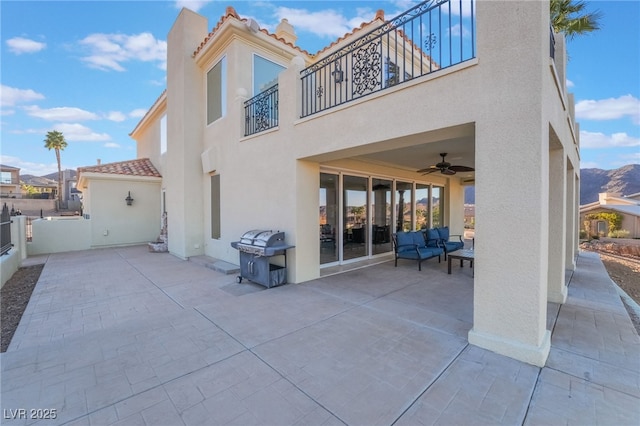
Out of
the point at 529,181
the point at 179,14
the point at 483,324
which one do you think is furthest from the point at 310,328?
the point at 179,14

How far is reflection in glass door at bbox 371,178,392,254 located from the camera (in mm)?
8938

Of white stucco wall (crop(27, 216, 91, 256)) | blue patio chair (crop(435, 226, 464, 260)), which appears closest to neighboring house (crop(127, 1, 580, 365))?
blue patio chair (crop(435, 226, 464, 260))

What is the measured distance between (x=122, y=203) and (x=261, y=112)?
937 centimetres

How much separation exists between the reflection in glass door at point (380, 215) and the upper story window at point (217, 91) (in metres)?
5.53

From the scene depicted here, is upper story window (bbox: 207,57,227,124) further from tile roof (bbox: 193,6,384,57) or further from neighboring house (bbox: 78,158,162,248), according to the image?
neighboring house (bbox: 78,158,162,248)

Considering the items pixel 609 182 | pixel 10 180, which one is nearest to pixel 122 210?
pixel 10 180

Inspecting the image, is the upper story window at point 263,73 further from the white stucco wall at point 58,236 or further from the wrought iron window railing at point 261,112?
the white stucco wall at point 58,236

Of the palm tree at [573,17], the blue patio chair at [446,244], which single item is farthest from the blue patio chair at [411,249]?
the palm tree at [573,17]

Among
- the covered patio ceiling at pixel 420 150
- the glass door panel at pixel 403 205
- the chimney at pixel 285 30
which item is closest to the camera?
the covered patio ceiling at pixel 420 150

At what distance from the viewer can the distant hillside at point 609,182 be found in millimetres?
48594

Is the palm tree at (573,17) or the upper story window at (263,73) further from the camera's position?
the palm tree at (573,17)

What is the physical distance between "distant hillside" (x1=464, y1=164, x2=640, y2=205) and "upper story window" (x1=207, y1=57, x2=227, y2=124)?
47.2 m

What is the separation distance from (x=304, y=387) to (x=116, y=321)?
3457 mm

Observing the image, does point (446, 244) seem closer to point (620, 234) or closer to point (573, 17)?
point (573, 17)
